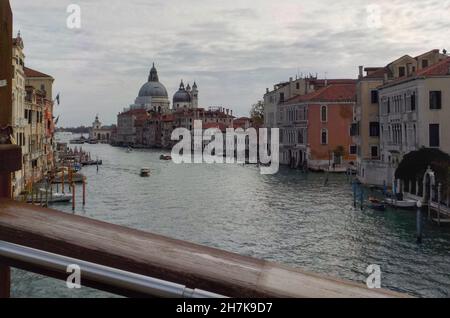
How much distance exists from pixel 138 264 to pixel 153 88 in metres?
129

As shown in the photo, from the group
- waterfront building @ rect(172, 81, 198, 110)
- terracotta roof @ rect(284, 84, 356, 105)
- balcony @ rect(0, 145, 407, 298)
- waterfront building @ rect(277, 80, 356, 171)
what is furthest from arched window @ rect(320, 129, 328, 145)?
waterfront building @ rect(172, 81, 198, 110)

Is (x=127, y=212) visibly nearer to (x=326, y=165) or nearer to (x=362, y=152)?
→ (x=362, y=152)

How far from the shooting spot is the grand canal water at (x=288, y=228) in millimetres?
10672

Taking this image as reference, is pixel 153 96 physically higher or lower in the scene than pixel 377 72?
higher

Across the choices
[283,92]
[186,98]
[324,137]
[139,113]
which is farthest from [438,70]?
[139,113]

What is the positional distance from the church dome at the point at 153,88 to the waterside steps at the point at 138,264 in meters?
128

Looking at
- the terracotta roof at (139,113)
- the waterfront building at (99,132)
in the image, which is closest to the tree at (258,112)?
the terracotta roof at (139,113)

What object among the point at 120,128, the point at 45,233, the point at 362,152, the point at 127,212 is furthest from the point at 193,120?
the point at 45,233

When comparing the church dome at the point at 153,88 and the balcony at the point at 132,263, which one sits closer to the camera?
the balcony at the point at 132,263

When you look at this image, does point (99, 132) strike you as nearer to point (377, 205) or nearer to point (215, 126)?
point (215, 126)

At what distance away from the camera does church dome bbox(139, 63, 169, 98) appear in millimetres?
127812

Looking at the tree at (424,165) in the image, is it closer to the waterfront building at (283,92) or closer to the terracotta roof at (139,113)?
the waterfront building at (283,92)

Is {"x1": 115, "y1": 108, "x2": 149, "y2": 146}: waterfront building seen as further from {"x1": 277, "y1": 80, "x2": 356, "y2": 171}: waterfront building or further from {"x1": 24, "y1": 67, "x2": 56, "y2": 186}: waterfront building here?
{"x1": 277, "y1": 80, "x2": 356, "y2": 171}: waterfront building

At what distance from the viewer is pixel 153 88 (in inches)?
5049
